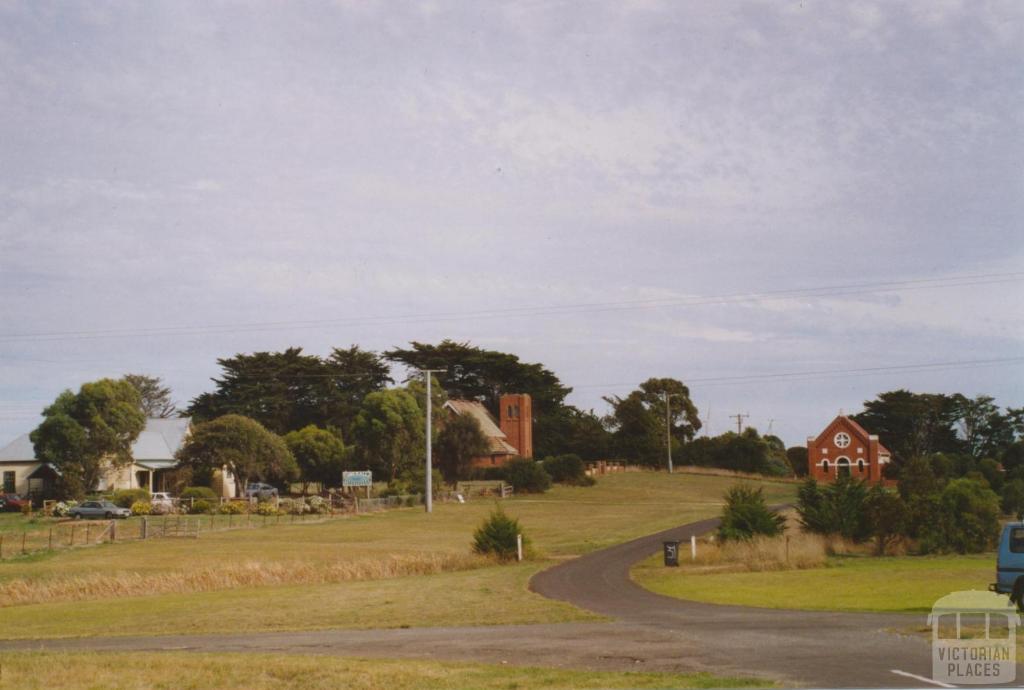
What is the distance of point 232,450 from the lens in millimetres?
76125

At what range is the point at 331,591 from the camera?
3203cm

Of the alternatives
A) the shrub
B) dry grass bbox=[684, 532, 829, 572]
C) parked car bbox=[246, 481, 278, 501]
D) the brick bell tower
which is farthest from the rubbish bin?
the brick bell tower

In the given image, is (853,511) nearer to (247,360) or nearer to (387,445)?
(387,445)

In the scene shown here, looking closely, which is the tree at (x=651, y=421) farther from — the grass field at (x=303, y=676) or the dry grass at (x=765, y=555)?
the grass field at (x=303, y=676)

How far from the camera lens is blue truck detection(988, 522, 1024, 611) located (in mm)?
21312

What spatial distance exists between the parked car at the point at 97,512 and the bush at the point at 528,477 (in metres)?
40.8

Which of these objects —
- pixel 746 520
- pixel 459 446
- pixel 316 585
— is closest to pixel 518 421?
pixel 459 446

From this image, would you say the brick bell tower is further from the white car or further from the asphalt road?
the asphalt road

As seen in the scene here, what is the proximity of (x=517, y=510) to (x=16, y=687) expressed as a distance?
60.9 meters

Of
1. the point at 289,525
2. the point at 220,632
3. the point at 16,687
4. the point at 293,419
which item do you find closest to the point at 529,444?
the point at 293,419

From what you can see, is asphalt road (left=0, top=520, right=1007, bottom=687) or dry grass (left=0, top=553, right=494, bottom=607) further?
dry grass (left=0, top=553, right=494, bottom=607)

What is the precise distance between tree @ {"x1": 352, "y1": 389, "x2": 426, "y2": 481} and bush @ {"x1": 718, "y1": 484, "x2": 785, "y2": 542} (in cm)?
4710

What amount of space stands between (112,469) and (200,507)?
525 inches

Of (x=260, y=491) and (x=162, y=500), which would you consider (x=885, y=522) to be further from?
→ (x=260, y=491)
